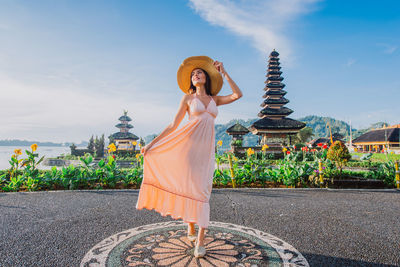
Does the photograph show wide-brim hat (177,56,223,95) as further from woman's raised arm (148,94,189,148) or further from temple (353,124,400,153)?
temple (353,124,400,153)

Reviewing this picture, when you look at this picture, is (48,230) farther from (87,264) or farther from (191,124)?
(191,124)

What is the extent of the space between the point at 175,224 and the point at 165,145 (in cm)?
149

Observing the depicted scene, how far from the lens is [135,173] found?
709 centimetres

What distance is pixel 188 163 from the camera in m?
2.63

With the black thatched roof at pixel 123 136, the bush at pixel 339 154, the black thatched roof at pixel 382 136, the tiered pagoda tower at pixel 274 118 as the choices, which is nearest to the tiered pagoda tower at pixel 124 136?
the black thatched roof at pixel 123 136

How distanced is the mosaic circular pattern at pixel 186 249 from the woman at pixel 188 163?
200mm

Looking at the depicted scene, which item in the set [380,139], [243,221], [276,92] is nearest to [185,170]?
[243,221]

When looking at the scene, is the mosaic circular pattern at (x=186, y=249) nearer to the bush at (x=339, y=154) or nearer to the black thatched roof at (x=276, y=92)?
the bush at (x=339, y=154)

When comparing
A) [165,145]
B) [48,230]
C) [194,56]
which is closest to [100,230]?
[48,230]

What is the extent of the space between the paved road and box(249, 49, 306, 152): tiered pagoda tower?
2276cm

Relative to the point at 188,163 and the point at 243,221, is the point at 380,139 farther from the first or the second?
the point at 188,163

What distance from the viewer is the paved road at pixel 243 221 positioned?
2.59 metres

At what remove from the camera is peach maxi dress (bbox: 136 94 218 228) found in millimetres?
2613

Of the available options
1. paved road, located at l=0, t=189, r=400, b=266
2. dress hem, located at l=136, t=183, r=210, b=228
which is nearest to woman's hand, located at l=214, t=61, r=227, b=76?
dress hem, located at l=136, t=183, r=210, b=228
